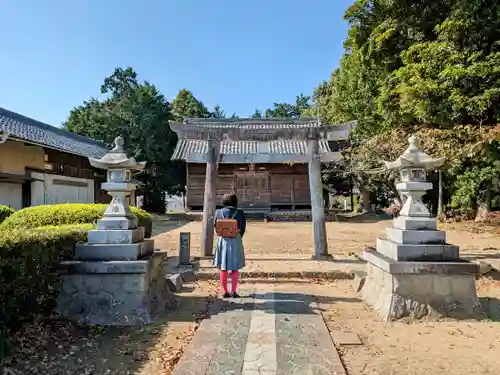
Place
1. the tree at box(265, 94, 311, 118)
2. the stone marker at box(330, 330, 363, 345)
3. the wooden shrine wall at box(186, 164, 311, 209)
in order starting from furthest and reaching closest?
the tree at box(265, 94, 311, 118) → the wooden shrine wall at box(186, 164, 311, 209) → the stone marker at box(330, 330, 363, 345)

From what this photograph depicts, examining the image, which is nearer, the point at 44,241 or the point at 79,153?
the point at 44,241

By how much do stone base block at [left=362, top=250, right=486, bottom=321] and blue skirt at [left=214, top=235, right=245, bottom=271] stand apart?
2.16 m

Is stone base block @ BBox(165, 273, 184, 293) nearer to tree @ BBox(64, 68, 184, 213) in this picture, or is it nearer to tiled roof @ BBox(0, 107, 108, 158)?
tiled roof @ BBox(0, 107, 108, 158)

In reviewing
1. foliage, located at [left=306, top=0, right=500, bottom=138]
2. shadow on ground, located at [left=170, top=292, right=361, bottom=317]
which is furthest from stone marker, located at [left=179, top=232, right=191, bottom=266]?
foliage, located at [left=306, top=0, right=500, bottom=138]

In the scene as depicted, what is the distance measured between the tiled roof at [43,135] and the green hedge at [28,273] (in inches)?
511

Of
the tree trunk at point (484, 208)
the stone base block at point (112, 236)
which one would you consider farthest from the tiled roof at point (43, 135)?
the tree trunk at point (484, 208)

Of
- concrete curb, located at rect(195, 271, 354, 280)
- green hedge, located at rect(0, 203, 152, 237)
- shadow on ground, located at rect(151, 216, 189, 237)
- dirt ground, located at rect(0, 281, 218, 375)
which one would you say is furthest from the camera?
shadow on ground, located at rect(151, 216, 189, 237)

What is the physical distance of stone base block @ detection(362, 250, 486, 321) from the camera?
203 inches

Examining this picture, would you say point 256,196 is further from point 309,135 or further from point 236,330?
point 236,330

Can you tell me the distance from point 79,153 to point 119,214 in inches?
679

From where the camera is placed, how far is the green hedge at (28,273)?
397cm

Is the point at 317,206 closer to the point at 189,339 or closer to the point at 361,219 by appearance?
the point at 189,339

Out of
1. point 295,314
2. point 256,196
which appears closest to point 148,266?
point 295,314

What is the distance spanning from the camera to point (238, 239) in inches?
Result: 238
